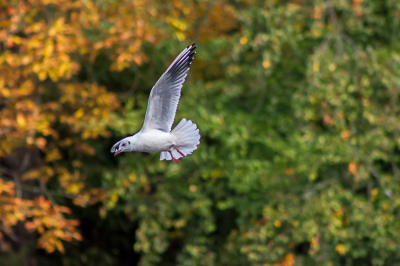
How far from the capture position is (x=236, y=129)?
5.98 m

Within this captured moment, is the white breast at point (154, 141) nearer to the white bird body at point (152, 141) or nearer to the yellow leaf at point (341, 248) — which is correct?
the white bird body at point (152, 141)

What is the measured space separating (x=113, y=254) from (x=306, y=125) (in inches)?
136

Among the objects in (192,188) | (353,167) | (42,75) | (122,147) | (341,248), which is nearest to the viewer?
(122,147)

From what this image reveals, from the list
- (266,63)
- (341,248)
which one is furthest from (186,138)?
(341,248)

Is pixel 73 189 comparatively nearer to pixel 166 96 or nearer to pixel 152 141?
pixel 166 96

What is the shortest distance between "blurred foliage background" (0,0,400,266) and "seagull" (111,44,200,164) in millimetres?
2735

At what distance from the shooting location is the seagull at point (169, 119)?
8.85 feet

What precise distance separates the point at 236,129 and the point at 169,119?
10.7 feet

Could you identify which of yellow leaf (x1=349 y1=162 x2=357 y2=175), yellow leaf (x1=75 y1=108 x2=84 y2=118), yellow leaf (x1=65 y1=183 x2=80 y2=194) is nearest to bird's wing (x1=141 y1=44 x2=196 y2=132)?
yellow leaf (x1=349 y1=162 x2=357 y2=175)

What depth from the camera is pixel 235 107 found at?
268 inches

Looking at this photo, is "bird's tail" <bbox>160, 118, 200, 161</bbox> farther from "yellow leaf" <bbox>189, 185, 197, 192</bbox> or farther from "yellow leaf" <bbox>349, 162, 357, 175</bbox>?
"yellow leaf" <bbox>189, 185, 197, 192</bbox>

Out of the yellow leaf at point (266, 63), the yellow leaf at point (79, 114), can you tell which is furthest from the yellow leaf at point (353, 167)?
the yellow leaf at point (79, 114)

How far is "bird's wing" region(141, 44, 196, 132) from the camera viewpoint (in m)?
2.75

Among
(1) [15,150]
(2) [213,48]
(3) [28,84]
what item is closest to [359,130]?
(2) [213,48]
